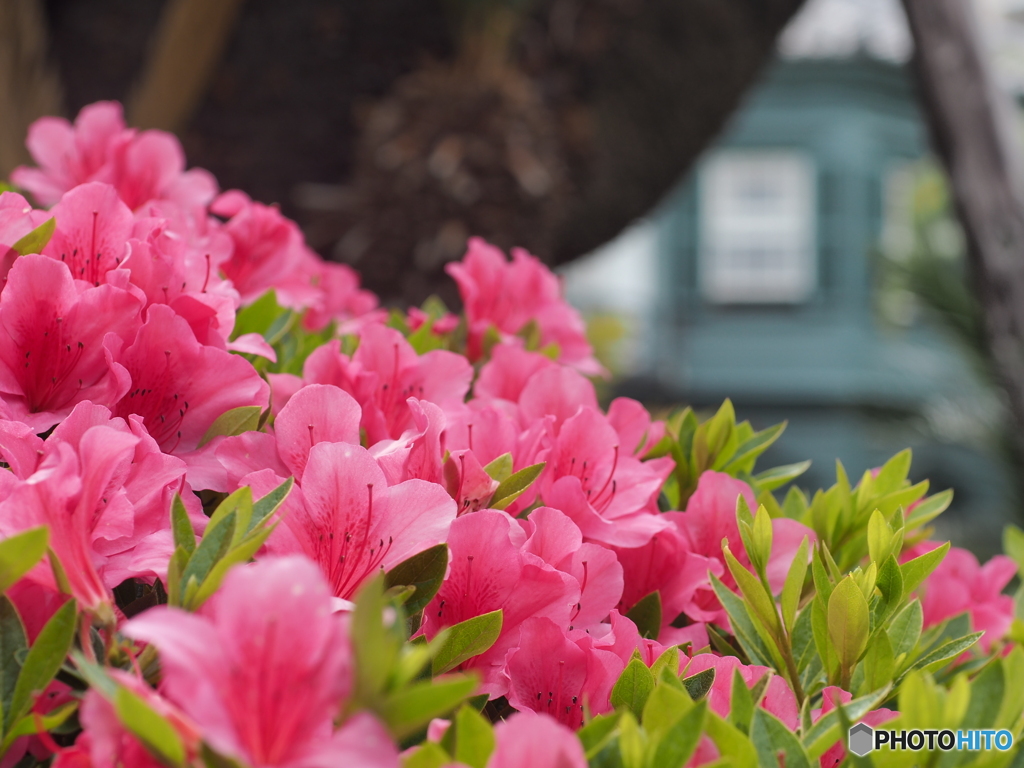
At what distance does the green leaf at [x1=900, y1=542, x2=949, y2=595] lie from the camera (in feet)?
1.77

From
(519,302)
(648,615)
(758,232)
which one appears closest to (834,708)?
(648,615)

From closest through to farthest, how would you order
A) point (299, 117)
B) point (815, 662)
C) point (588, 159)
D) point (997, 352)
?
point (815, 662) → point (997, 352) → point (299, 117) → point (588, 159)

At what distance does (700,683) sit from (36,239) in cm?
48

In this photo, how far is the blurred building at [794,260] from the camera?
10391 millimetres

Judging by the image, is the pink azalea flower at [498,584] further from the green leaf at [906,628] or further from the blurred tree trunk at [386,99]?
the blurred tree trunk at [386,99]

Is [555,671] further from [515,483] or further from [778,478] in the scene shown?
[778,478]

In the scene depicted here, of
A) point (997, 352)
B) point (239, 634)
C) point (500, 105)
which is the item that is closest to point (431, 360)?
point (239, 634)

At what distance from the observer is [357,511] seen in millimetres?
459

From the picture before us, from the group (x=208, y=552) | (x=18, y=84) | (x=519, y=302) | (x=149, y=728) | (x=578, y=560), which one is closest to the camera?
(x=149, y=728)

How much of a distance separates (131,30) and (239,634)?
8.21 ft

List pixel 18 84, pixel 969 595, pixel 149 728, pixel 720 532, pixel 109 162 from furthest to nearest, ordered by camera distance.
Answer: pixel 18 84 → pixel 109 162 → pixel 969 595 → pixel 720 532 → pixel 149 728

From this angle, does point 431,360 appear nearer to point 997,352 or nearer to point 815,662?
point 815,662

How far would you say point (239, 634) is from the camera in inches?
12.6

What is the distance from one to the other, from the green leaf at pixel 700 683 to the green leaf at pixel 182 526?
0.86 ft
